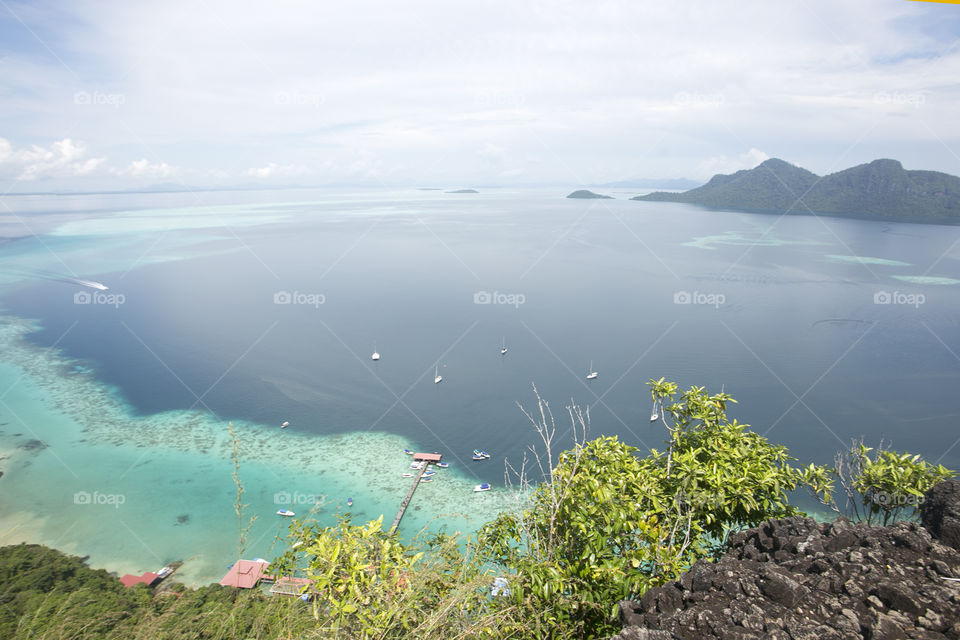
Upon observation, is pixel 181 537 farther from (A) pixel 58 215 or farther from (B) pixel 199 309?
(A) pixel 58 215

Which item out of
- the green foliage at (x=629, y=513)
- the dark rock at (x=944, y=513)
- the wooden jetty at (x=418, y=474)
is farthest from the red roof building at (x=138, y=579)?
the dark rock at (x=944, y=513)

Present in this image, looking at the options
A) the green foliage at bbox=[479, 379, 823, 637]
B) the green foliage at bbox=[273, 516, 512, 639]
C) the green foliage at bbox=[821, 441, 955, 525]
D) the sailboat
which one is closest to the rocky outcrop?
the green foliage at bbox=[479, 379, 823, 637]

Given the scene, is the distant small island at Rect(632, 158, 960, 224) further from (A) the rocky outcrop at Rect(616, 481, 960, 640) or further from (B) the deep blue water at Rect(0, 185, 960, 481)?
(A) the rocky outcrop at Rect(616, 481, 960, 640)

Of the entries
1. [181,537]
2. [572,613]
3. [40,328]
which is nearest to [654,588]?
[572,613]

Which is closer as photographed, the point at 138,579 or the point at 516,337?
the point at 138,579

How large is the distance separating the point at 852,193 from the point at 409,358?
11524 cm

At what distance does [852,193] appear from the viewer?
10275 centimetres

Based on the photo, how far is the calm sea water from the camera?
64.3 feet

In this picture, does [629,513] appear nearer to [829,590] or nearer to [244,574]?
[829,590]

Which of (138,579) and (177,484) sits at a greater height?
(177,484)

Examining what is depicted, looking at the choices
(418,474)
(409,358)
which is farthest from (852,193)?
(418,474)

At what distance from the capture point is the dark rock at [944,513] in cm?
363

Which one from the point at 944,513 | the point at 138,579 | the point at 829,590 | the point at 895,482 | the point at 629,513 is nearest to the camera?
the point at 829,590

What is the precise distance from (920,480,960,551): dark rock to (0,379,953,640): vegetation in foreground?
0.97 metres
